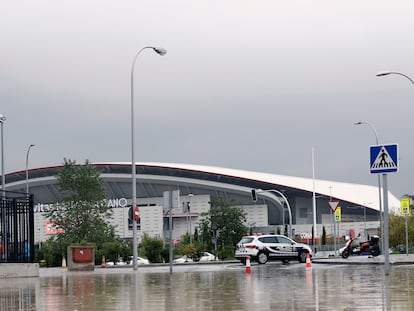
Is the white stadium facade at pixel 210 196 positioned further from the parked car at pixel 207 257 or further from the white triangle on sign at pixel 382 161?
the white triangle on sign at pixel 382 161

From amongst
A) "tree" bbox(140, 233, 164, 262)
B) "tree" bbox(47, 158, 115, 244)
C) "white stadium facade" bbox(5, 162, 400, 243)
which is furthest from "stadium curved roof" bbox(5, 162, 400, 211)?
"tree" bbox(47, 158, 115, 244)

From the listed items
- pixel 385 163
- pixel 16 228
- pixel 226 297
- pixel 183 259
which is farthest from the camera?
pixel 183 259

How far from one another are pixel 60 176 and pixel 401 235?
114 feet

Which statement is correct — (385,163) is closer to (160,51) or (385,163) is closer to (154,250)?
(160,51)

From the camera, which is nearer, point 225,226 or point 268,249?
point 268,249

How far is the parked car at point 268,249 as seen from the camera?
40.7 meters

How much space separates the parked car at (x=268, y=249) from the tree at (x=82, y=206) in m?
14.8

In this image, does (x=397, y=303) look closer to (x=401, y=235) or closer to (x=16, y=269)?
(x=16, y=269)

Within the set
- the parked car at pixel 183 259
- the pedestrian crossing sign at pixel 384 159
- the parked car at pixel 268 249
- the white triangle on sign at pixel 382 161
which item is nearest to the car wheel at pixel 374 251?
the parked car at pixel 268 249

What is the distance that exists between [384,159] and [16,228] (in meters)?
13.4

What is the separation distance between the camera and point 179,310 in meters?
12.8

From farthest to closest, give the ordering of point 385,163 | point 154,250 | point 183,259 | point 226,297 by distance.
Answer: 1. point 183,259
2. point 154,250
3. point 385,163
4. point 226,297

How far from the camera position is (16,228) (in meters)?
28.7

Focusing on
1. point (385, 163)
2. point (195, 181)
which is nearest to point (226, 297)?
point (385, 163)
